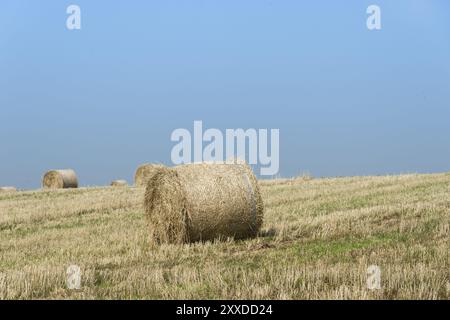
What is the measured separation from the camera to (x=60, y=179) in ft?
111

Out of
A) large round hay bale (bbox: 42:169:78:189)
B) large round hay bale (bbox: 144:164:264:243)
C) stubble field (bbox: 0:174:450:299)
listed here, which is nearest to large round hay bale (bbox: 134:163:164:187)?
large round hay bale (bbox: 42:169:78:189)

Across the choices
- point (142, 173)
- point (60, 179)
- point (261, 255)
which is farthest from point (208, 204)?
point (60, 179)

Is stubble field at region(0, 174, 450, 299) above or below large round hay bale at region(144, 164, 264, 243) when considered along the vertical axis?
below

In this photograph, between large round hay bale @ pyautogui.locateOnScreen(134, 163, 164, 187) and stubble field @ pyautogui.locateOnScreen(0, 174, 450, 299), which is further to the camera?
large round hay bale @ pyautogui.locateOnScreen(134, 163, 164, 187)

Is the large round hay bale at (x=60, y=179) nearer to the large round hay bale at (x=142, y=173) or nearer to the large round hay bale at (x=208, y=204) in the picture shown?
the large round hay bale at (x=142, y=173)

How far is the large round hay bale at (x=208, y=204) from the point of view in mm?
12570

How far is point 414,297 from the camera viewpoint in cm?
639

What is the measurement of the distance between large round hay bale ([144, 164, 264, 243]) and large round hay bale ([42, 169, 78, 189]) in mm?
21340

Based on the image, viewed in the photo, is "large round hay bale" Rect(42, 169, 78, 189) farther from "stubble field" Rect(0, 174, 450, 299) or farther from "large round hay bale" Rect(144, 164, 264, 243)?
"large round hay bale" Rect(144, 164, 264, 243)

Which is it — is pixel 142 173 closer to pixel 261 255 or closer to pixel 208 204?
pixel 208 204

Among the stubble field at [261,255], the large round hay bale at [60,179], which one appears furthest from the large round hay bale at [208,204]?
the large round hay bale at [60,179]

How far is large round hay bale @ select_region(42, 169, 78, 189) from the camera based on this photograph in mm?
33841

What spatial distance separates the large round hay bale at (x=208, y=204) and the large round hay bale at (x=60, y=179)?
840 inches
